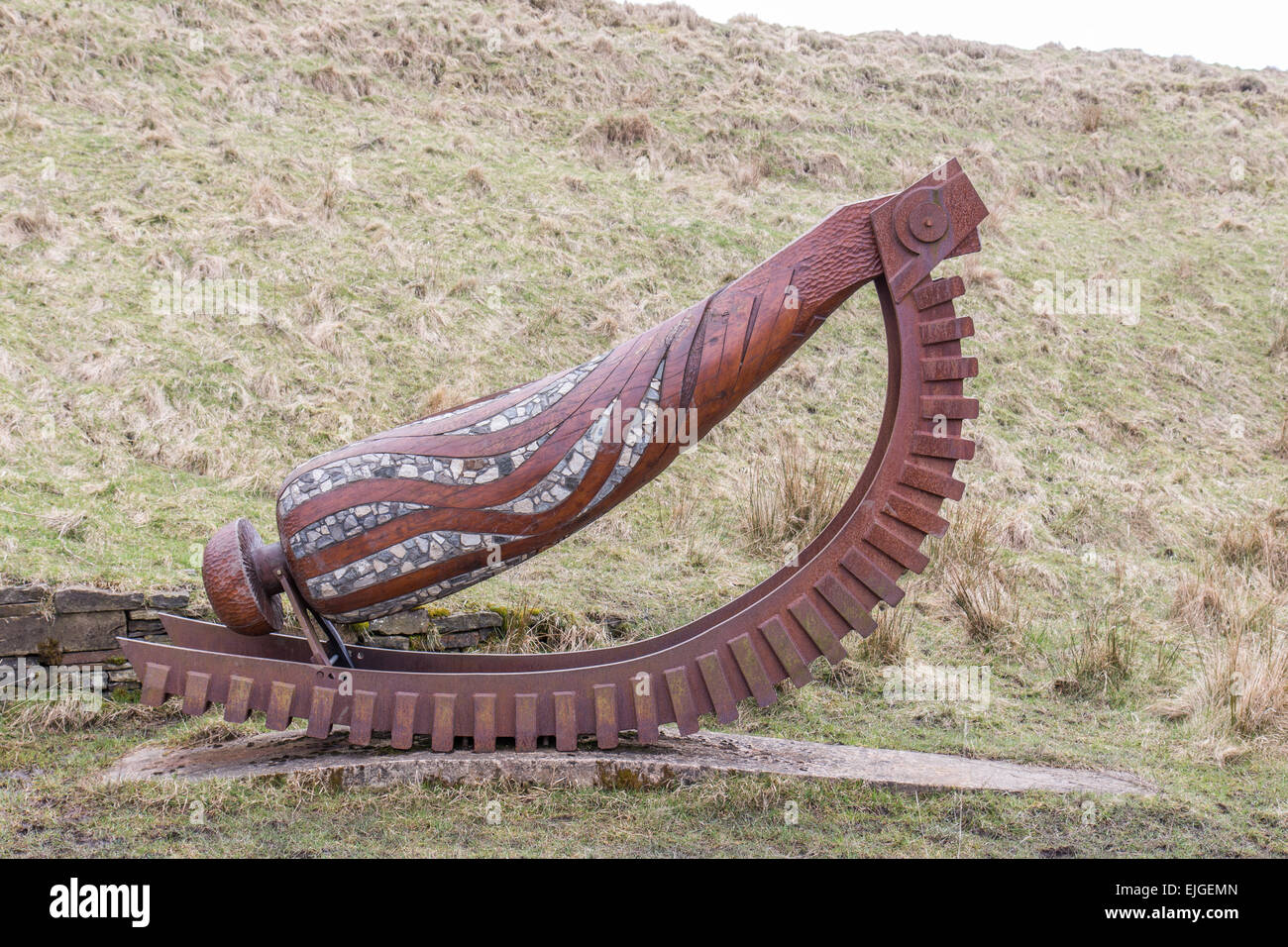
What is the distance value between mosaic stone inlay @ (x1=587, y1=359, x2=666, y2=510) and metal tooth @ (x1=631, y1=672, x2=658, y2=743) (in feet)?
2.49

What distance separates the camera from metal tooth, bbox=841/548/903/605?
12.8 ft

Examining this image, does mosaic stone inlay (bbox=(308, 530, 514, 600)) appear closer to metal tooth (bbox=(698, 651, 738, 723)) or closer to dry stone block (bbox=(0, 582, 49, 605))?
metal tooth (bbox=(698, 651, 738, 723))

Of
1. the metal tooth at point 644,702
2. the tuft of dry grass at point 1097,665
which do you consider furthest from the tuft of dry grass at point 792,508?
the metal tooth at point 644,702

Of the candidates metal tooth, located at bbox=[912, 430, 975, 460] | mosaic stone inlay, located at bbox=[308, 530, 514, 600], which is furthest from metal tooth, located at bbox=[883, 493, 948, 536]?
mosaic stone inlay, located at bbox=[308, 530, 514, 600]

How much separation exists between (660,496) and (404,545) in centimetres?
486

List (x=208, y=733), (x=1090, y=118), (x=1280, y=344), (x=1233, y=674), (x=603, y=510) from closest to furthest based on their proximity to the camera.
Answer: (x=603, y=510)
(x=208, y=733)
(x=1233, y=674)
(x=1280, y=344)
(x=1090, y=118)

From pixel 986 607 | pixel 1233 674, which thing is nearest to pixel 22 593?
pixel 986 607

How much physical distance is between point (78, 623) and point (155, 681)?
5.25 ft

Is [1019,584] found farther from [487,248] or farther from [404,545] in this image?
[487,248]

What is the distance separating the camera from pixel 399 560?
12.6 feet

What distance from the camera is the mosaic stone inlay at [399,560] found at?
384 cm

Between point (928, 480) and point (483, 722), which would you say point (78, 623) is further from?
point (928, 480)

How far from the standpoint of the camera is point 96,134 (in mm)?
11875

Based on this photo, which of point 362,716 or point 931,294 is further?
point 362,716
